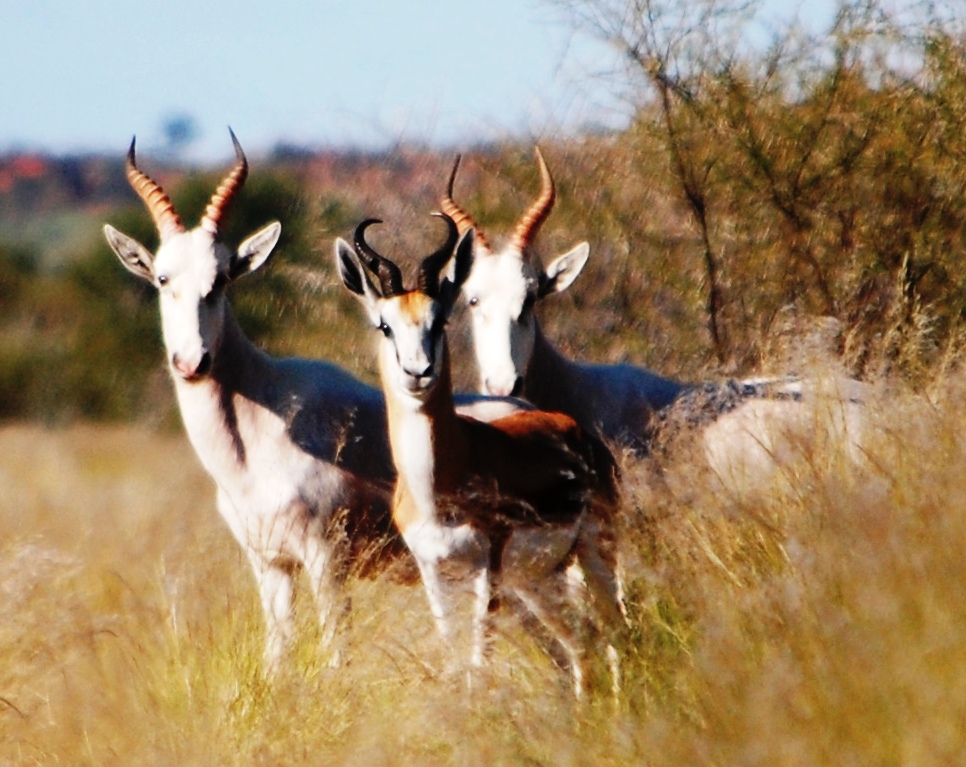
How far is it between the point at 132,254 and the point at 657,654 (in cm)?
410

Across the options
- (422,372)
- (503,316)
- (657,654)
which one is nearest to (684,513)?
(657,654)

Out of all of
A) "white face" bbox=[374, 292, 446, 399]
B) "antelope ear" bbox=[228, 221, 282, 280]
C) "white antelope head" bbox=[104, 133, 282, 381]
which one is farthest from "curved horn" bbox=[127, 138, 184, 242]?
"white face" bbox=[374, 292, 446, 399]

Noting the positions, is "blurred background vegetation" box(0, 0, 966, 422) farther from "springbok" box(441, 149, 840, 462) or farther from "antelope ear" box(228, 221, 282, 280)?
"antelope ear" box(228, 221, 282, 280)

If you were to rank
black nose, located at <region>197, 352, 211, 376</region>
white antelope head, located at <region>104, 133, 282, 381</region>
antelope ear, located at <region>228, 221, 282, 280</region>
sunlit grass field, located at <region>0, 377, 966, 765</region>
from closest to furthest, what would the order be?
sunlit grass field, located at <region>0, 377, 966, 765</region>
black nose, located at <region>197, 352, 211, 376</region>
white antelope head, located at <region>104, 133, 282, 381</region>
antelope ear, located at <region>228, 221, 282, 280</region>

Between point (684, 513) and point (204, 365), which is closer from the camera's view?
point (684, 513)

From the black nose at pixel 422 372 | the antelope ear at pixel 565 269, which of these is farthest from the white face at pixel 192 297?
the antelope ear at pixel 565 269

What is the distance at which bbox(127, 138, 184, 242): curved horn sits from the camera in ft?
29.3

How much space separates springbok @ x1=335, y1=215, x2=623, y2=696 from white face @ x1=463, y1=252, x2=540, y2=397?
1584mm

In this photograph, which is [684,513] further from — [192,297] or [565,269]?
[565,269]

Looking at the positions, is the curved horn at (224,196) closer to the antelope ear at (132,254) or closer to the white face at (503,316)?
the antelope ear at (132,254)

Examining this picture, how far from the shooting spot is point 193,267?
860cm

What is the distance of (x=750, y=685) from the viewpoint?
494cm

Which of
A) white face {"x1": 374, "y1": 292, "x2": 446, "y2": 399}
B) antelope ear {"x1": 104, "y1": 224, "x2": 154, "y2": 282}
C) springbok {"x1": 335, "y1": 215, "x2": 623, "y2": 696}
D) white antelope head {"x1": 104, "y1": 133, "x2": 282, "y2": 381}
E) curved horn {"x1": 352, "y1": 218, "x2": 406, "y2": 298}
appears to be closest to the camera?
springbok {"x1": 335, "y1": 215, "x2": 623, "y2": 696}

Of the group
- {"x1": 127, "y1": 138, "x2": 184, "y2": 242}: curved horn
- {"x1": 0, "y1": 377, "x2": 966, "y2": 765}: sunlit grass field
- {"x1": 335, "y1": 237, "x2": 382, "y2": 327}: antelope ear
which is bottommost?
{"x1": 0, "y1": 377, "x2": 966, "y2": 765}: sunlit grass field
